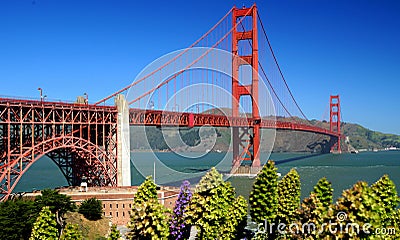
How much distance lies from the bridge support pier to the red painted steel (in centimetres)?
42

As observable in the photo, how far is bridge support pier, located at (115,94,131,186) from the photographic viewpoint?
35.9 meters

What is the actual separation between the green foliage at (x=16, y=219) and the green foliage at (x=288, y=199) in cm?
1275

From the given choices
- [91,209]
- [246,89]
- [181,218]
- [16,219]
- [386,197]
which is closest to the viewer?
[181,218]

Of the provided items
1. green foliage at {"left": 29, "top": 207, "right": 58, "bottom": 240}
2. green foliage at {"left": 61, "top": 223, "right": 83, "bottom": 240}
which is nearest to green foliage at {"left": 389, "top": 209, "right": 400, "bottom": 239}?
green foliage at {"left": 61, "top": 223, "right": 83, "bottom": 240}

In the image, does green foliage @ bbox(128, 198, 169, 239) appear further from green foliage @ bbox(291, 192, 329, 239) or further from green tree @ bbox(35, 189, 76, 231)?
green tree @ bbox(35, 189, 76, 231)

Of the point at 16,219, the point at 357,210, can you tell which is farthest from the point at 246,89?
the point at 357,210

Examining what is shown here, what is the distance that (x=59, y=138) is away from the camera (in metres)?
31.7

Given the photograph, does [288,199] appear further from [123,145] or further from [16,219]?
[123,145]

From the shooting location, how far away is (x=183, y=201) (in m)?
17.6

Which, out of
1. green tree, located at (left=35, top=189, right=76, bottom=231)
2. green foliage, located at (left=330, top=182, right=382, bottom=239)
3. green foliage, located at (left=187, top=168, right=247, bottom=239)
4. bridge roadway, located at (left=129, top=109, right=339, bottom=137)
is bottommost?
green tree, located at (left=35, top=189, right=76, bottom=231)

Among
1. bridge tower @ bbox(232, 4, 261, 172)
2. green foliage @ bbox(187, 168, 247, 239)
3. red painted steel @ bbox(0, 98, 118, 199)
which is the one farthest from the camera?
bridge tower @ bbox(232, 4, 261, 172)

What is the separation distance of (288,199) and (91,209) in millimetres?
13952

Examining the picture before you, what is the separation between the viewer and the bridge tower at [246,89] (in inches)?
2192

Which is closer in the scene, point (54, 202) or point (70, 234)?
point (70, 234)
